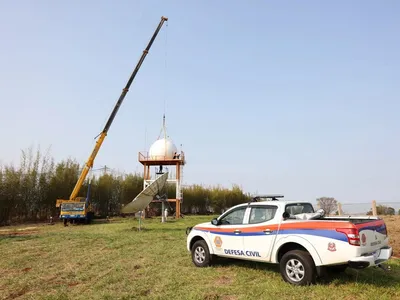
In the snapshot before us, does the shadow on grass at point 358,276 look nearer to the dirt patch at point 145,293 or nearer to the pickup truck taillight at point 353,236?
the pickup truck taillight at point 353,236

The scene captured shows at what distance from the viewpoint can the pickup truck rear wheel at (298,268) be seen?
20.8 feet

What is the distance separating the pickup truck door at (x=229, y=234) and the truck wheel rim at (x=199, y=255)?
41 cm

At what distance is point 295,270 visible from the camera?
6.60 meters

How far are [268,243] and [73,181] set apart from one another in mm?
30909

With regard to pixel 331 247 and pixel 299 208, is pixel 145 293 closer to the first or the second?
pixel 331 247

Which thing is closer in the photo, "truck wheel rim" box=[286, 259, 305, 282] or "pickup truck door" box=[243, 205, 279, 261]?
"truck wheel rim" box=[286, 259, 305, 282]

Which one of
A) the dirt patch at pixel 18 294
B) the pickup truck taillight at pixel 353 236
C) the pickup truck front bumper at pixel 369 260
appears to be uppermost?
the pickup truck taillight at pixel 353 236

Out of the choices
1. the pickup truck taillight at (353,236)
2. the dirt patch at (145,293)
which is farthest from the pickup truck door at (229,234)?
the pickup truck taillight at (353,236)

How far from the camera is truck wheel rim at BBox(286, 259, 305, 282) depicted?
21.4 ft

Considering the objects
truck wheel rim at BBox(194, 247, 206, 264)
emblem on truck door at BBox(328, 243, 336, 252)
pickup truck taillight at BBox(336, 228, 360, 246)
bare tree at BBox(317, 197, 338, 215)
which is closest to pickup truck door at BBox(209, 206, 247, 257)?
truck wheel rim at BBox(194, 247, 206, 264)

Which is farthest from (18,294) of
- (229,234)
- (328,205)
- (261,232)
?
(328,205)

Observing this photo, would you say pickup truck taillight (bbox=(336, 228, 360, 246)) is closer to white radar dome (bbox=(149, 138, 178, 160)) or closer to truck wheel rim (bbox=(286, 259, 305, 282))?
truck wheel rim (bbox=(286, 259, 305, 282))

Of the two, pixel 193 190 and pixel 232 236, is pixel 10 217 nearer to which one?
pixel 193 190

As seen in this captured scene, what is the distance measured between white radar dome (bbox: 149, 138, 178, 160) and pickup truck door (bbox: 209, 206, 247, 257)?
24855mm
